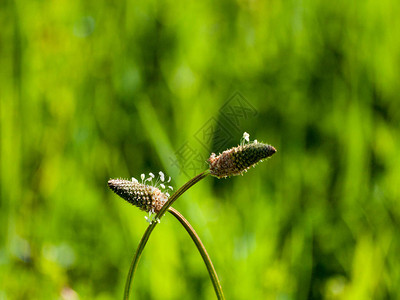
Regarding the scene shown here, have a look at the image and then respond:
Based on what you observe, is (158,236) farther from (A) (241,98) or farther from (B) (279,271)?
(A) (241,98)

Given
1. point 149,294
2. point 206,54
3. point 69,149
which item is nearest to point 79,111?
point 69,149

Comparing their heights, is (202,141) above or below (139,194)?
above

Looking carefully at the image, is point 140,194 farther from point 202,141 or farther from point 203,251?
point 202,141

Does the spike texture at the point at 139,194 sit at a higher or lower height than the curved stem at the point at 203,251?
higher

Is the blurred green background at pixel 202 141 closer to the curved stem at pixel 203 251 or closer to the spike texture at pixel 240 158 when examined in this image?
the curved stem at pixel 203 251

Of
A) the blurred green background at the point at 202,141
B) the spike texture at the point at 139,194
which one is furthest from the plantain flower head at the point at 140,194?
the blurred green background at the point at 202,141

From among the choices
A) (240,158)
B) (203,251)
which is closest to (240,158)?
(240,158)
